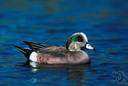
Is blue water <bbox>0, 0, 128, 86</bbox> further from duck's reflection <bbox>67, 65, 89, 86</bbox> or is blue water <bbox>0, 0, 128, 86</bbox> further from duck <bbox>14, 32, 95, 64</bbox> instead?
duck <bbox>14, 32, 95, 64</bbox>

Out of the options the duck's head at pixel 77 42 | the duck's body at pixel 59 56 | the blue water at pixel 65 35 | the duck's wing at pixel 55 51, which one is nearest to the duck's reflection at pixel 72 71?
the blue water at pixel 65 35

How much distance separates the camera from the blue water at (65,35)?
16234 millimetres

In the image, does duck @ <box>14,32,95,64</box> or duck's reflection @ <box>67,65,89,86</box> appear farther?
duck @ <box>14,32,95,64</box>

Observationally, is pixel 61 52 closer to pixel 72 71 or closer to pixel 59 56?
pixel 59 56

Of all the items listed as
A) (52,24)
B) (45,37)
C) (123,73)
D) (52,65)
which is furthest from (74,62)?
(52,24)

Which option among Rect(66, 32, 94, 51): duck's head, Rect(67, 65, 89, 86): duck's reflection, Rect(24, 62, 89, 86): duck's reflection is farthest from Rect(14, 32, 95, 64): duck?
Rect(67, 65, 89, 86): duck's reflection

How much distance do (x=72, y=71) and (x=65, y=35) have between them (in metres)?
5.42

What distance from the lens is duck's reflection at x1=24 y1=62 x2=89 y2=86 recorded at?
16.0 meters

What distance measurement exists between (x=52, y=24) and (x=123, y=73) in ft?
28.6

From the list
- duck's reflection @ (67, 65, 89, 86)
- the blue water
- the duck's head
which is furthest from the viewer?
the duck's head

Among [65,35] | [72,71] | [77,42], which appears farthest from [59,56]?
[65,35]

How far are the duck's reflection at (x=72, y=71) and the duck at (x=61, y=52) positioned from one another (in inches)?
7.0

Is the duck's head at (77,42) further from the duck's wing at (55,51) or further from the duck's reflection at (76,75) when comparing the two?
the duck's reflection at (76,75)

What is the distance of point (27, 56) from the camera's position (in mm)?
18453
